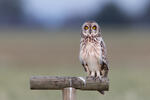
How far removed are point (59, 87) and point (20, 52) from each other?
86.2ft

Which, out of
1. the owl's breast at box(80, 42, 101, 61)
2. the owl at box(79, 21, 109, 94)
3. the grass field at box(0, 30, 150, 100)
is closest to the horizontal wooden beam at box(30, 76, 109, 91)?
the owl at box(79, 21, 109, 94)

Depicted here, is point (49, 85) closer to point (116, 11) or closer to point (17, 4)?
point (116, 11)

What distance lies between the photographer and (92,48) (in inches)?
342

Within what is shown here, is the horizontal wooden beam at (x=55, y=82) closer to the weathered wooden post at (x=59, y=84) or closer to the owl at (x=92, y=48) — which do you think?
the weathered wooden post at (x=59, y=84)

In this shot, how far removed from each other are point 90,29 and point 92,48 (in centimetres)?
27

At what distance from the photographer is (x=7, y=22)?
297 feet

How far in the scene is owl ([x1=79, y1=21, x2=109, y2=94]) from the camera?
28.0 feet

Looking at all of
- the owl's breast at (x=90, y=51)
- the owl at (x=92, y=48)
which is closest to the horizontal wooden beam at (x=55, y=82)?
the owl at (x=92, y=48)

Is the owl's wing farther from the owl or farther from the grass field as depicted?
the grass field

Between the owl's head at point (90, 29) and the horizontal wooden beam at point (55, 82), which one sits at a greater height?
the owl's head at point (90, 29)

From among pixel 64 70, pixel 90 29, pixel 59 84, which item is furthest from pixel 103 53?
Result: pixel 64 70

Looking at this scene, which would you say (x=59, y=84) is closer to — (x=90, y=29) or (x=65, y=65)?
(x=90, y=29)

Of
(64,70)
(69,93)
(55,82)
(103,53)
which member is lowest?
(69,93)

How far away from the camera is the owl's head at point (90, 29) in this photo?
27.8ft
